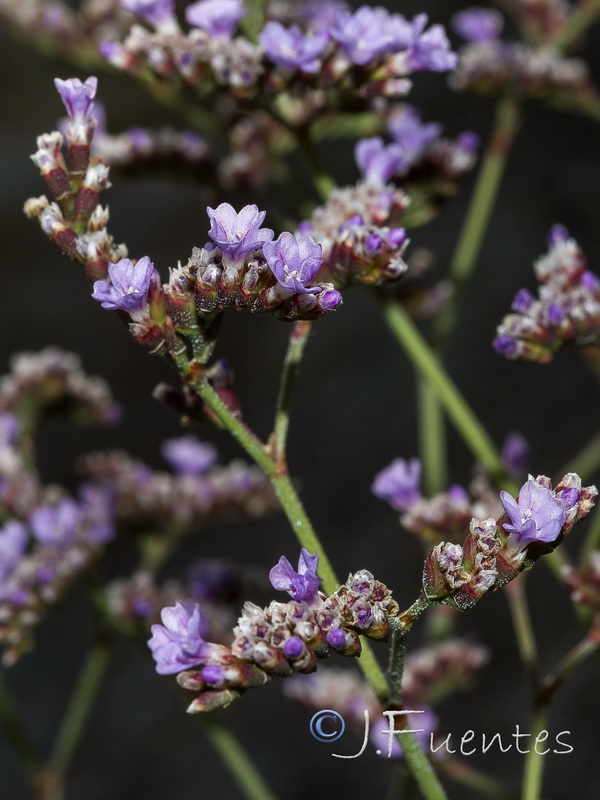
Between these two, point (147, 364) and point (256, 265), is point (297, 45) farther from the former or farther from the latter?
point (147, 364)

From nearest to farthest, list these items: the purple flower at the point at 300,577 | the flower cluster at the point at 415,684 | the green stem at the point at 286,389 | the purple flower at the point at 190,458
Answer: the purple flower at the point at 300,577
the green stem at the point at 286,389
the flower cluster at the point at 415,684
the purple flower at the point at 190,458

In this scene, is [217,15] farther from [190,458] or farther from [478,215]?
[190,458]

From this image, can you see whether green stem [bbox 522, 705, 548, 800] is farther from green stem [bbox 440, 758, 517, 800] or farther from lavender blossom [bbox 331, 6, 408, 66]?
lavender blossom [bbox 331, 6, 408, 66]

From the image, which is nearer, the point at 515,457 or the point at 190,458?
the point at 515,457

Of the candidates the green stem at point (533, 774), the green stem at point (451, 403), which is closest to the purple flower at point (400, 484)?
the green stem at point (451, 403)

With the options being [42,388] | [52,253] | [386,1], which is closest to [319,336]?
[52,253]

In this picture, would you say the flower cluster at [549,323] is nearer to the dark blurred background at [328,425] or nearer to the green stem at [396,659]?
the green stem at [396,659]

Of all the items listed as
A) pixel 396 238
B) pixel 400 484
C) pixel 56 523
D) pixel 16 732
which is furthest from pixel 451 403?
pixel 16 732
